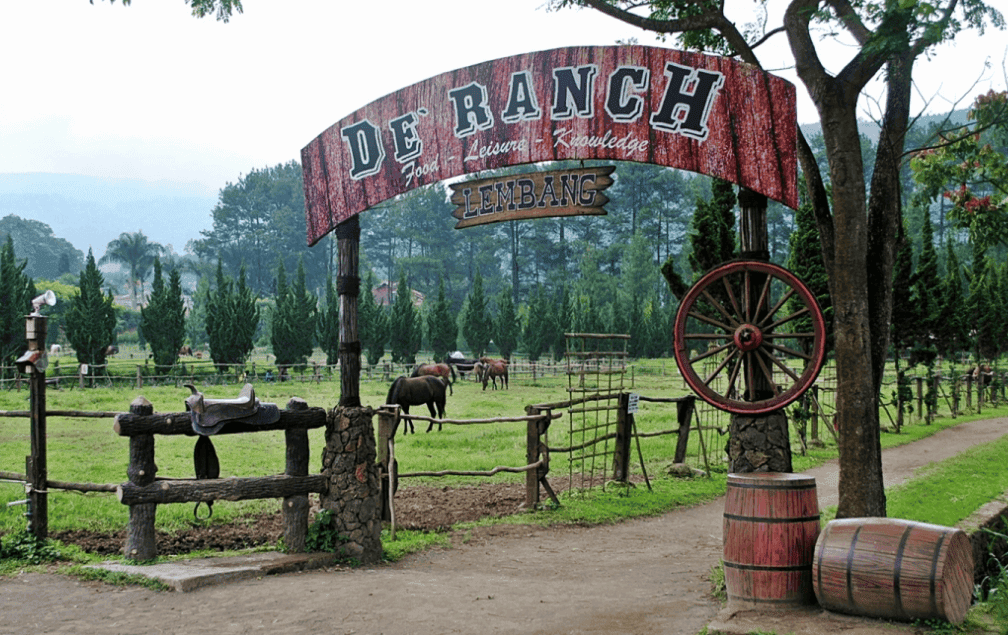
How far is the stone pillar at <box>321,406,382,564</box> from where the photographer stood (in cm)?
711

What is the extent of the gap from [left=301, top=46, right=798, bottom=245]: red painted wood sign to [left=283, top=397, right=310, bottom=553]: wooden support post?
1970 mm

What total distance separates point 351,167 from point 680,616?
458cm

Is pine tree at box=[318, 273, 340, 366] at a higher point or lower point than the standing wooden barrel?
higher

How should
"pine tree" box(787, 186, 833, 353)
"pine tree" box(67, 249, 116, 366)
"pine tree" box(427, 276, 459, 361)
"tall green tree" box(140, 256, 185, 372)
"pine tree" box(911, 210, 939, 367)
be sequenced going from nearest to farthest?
1. "pine tree" box(787, 186, 833, 353)
2. "pine tree" box(911, 210, 939, 367)
3. "pine tree" box(67, 249, 116, 366)
4. "tall green tree" box(140, 256, 185, 372)
5. "pine tree" box(427, 276, 459, 361)

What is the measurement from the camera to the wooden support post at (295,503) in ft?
22.8

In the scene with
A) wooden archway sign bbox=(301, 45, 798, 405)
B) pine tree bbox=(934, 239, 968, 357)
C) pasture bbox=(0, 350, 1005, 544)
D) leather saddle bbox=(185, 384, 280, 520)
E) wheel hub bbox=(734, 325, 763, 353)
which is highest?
wooden archway sign bbox=(301, 45, 798, 405)

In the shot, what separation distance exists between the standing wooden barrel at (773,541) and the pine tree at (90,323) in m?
30.4

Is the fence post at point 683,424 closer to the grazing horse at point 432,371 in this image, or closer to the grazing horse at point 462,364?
the grazing horse at point 432,371

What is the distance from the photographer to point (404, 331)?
4103cm

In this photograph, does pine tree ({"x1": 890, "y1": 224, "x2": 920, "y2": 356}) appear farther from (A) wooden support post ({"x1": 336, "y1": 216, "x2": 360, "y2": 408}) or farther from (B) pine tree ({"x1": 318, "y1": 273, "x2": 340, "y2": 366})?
(B) pine tree ({"x1": 318, "y1": 273, "x2": 340, "y2": 366})

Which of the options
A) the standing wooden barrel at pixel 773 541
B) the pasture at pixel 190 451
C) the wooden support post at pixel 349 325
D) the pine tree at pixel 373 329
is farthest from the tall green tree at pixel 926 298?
the pine tree at pixel 373 329

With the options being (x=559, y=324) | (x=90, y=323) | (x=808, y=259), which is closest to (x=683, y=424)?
(x=808, y=259)

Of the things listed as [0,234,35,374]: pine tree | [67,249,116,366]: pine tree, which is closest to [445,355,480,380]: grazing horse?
[67,249,116,366]: pine tree

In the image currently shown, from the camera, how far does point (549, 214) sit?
267 inches
